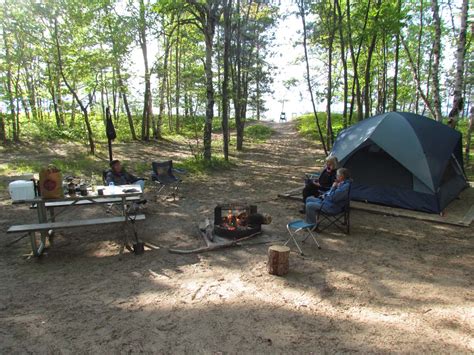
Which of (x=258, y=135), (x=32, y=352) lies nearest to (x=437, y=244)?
(x=32, y=352)

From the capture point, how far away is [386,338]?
9.16 feet

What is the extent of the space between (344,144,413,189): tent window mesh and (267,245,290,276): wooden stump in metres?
3.86

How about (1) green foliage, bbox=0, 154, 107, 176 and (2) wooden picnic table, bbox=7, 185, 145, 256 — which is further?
(1) green foliage, bbox=0, 154, 107, 176

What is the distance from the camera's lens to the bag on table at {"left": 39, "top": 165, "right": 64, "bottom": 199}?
175 inches

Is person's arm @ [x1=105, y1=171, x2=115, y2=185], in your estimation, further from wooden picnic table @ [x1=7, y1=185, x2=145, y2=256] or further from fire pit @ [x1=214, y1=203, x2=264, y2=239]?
fire pit @ [x1=214, y1=203, x2=264, y2=239]

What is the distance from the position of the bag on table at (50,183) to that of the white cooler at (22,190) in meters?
0.12

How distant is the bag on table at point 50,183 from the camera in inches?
175

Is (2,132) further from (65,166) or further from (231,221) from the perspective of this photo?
(231,221)

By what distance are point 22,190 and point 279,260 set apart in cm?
354

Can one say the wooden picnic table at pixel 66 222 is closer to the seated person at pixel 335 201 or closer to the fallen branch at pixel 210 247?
the fallen branch at pixel 210 247

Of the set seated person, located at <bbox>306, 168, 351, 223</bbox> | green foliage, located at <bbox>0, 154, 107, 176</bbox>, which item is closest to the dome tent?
seated person, located at <bbox>306, 168, 351, 223</bbox>

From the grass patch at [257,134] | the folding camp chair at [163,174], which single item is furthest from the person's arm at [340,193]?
the grass patch at [257,134]

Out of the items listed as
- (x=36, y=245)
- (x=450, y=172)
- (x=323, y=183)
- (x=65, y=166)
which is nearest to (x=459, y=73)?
(x=450, y=172)

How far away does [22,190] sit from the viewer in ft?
14.4
